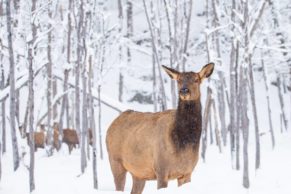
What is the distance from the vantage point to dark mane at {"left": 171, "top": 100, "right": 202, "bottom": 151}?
6891mm

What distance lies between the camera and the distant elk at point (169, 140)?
689 centimetres

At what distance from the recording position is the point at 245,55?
13266 millimetres

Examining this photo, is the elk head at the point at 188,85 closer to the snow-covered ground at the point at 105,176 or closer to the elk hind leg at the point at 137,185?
the elk hind leg at the point at 137,185

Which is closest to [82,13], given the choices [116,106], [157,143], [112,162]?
[116,106]

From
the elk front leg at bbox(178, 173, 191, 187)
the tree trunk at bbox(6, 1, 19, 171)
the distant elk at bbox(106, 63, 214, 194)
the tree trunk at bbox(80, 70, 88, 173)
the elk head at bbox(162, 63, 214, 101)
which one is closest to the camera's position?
the elk head at bbox(162, 63, 214, 101)

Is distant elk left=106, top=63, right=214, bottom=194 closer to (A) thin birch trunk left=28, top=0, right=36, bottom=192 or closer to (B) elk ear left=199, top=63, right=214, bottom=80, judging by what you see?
(B) elk ear left=199, top=63, right=214, bottom=80

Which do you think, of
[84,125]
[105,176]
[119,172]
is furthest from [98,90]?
[119,172]

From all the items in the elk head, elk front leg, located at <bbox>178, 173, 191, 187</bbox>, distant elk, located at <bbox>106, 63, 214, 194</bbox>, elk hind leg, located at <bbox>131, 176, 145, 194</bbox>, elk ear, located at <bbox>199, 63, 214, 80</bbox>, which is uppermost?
elk ear, located at <bbox>199, 63, 214, 80</bbox>

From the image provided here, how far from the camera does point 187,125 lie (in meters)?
6.95

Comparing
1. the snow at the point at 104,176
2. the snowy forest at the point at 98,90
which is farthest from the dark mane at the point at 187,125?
the snow at the point at 104,176

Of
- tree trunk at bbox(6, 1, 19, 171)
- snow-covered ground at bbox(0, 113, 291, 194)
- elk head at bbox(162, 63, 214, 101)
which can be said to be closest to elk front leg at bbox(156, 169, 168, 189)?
elk head at bbox(162, 63, 214, 101)

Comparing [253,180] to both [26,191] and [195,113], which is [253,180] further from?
[195,113]

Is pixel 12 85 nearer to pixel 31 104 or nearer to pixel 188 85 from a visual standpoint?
pixel 31 104

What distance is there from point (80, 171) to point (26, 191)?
4785mm
